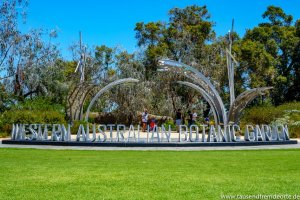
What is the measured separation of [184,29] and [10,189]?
39367 mm

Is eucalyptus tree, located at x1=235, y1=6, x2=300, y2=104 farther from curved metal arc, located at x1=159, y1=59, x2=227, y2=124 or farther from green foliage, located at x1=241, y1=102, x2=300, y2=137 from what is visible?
curved metal arc, located at x1=159, y1=59, x2=227, y2=124

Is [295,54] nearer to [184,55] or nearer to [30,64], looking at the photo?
[184,55]

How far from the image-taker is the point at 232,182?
8578 mm

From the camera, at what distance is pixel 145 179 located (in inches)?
353

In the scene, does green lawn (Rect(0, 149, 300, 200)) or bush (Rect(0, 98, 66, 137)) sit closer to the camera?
green lawn (Rect(0, 149, 300, 200))

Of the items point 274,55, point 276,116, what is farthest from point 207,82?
point 274,55

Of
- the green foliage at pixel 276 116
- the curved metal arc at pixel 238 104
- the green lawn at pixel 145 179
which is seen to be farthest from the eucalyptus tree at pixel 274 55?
the green lawn at pixel 145 179

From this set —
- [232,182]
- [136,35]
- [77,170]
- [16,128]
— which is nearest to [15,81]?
[136,35]

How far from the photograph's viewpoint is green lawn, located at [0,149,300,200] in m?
7.51

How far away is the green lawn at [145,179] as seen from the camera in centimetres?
751

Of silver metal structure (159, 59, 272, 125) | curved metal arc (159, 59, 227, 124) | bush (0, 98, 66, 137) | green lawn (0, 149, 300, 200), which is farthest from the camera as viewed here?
bush (0, 98, 66, 137)

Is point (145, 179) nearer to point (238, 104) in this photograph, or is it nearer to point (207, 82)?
point (207, 82)

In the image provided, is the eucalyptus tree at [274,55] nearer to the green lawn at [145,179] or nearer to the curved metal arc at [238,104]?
the curved metal arc at [238,104]

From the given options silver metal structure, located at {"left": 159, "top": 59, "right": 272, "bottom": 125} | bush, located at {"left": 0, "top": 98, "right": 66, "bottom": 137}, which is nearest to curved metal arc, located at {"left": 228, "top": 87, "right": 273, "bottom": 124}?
silver metal structure, located at {"left": 159, "top": 59, "right": 272, "bottom": 125}
